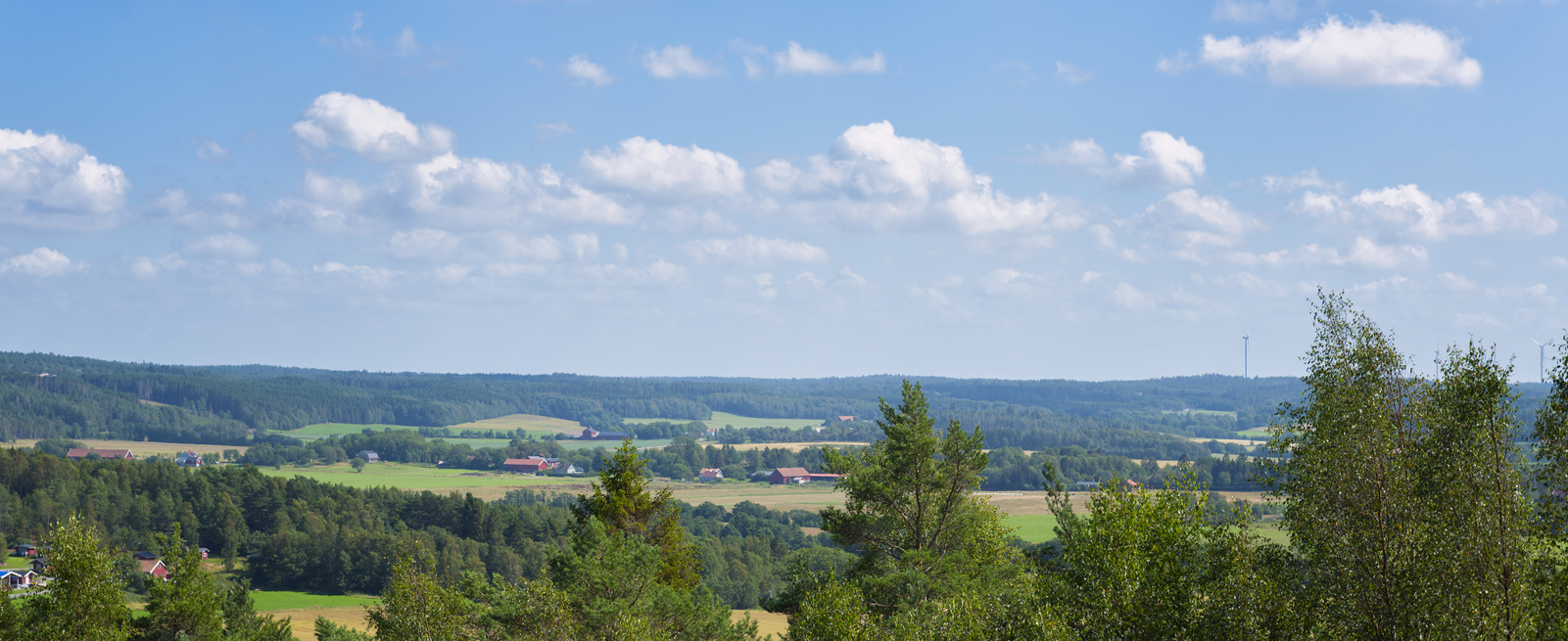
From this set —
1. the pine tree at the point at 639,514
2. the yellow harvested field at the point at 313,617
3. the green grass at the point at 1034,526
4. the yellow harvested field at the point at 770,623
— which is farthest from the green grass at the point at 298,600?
the green grass at the point at 1034,526

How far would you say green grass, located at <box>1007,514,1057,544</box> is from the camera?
10975cm

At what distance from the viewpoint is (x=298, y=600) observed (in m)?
98.1

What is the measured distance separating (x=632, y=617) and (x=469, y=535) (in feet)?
332

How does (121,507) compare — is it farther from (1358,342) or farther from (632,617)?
(1358,342)

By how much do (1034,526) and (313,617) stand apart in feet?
250

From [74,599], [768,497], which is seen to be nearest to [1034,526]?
[768,497]

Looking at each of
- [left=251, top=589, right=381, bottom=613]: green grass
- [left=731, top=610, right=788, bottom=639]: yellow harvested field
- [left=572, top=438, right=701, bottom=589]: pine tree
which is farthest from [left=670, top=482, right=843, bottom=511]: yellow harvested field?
[left=572, top=438, right=701, bottom=589]: pine tree

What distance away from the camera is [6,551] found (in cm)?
10875

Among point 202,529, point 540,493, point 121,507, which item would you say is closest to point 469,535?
point 202,529

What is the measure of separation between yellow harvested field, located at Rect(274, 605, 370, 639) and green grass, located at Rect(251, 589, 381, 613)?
1.82 m

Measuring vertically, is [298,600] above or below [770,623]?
below

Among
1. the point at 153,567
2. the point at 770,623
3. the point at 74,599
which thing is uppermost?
the point at 74,599

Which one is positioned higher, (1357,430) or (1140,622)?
(1357,430)

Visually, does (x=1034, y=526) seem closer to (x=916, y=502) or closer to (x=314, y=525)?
(x=314, y=525)
